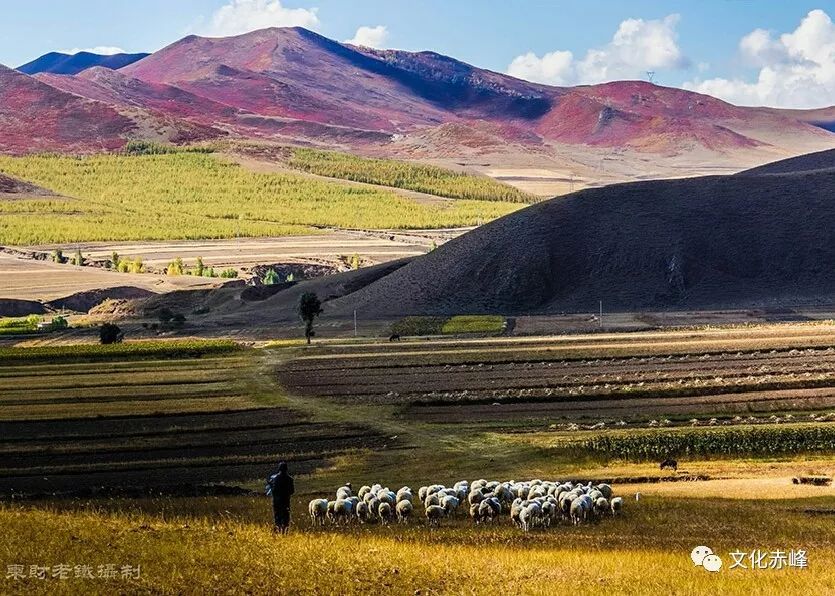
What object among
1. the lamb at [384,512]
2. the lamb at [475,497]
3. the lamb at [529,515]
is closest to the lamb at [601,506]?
the lamb at [529,515]

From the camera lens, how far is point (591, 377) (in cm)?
7331

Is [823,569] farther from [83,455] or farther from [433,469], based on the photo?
[83,455]

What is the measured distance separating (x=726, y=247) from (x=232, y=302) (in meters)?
53.9

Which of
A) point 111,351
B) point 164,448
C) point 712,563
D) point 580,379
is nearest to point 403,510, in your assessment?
point 712,563

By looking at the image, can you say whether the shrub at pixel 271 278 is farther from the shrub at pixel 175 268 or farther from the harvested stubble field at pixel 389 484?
the harvested stubble field at pixel 389 484

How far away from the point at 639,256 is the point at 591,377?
63387 millimetres

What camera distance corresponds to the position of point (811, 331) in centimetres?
9588

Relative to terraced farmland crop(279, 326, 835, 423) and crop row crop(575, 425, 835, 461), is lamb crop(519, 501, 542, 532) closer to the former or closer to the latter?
crop row crop(575, 425, 835, 461)

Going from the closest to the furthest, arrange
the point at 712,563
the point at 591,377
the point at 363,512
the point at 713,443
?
1. the point at 712,563
2. the point at 363,512
3. the point at 713,443
4. the point at 591,377

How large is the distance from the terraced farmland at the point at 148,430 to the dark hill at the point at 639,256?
4922cm

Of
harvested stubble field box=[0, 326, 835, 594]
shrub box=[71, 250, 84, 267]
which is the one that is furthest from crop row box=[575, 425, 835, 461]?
shrub box=[71, 250, 84, 267]

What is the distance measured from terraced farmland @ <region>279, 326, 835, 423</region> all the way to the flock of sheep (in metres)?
23.5

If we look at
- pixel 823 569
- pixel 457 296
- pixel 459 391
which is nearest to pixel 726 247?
pixel 457 296

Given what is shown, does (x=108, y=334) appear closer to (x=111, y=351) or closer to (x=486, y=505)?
(x=111, y=351)
